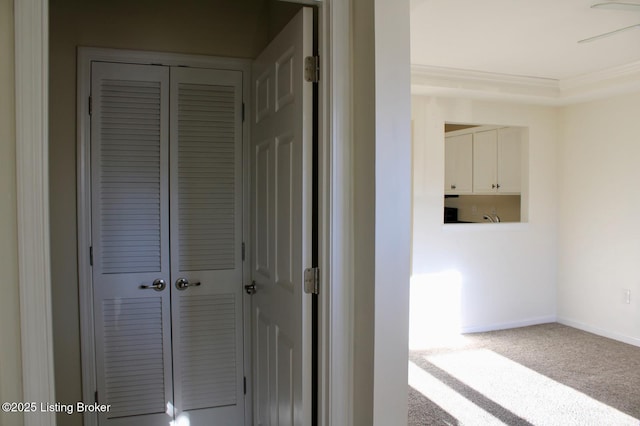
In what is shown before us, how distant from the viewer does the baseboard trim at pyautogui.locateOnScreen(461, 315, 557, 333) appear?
15.7 ft

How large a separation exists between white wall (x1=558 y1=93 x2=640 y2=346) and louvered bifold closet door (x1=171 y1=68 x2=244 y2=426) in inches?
152

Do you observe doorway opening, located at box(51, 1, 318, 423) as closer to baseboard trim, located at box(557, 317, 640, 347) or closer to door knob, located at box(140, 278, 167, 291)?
door knob, located at box(140, 278, 167, 291)

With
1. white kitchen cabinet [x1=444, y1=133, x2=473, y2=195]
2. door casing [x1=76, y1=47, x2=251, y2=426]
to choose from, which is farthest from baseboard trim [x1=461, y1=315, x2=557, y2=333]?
door casing [x1=76, y1=47, x2=251, y2=426]

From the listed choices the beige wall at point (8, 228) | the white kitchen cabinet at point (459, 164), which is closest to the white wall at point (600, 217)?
the white kitchen cabinet at point (459, 164)

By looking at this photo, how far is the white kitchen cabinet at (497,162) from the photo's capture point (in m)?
5.14

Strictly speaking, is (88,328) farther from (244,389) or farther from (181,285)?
(244,389)

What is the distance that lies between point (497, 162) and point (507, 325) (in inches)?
72.4

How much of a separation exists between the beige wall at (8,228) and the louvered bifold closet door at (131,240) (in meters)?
1.22

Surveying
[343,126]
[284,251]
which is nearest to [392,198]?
[343,126]

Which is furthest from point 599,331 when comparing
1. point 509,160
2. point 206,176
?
point 206,176

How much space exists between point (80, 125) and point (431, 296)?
3.49 m

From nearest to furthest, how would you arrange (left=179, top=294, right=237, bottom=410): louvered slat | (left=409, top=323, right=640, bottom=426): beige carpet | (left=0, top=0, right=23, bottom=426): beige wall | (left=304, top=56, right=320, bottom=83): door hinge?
(left=0, top=0, right=23, bottom=426): beige wall < (left=304, top=56, right=320, bottom=83): door hinge < (left=179, top=294, right=237, bottom=410): louvered slat < (left=409, top=323, right=640, bottom=426): beige carpet

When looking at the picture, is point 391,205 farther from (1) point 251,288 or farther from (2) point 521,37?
(2) point 521,37

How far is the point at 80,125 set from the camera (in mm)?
2367
